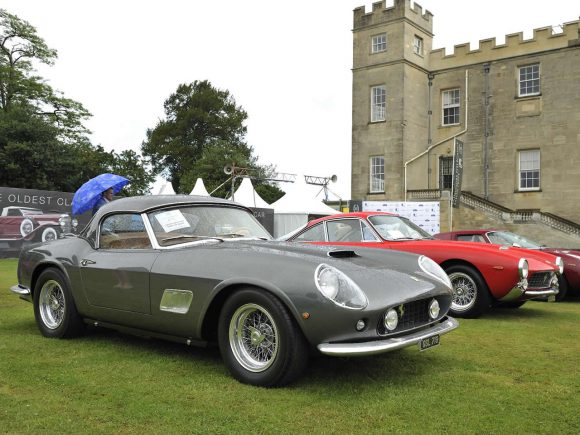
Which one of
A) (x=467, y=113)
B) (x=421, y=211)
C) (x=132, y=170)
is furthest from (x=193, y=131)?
(x=421, y=211)

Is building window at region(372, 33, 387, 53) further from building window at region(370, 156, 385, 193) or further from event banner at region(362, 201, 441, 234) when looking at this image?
event banner at region(362, 201, 441, 234)

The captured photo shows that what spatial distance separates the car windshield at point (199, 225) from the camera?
488 centimetres

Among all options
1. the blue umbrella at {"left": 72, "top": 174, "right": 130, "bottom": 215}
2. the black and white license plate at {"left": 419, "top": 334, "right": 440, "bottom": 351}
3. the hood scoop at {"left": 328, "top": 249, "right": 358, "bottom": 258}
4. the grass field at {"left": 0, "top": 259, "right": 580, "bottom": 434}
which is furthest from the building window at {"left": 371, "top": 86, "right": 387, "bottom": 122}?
the black and white license plate at {"left": 419, "top": 334, "right": 440, "bottom": 351}

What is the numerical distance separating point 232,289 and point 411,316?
136cm

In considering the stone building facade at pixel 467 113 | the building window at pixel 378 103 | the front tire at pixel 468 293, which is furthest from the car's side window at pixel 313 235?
the building window at pixel 378 103

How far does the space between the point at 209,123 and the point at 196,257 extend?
181 ft

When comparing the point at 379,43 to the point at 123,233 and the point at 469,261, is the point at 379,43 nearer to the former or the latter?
the point at 469,261

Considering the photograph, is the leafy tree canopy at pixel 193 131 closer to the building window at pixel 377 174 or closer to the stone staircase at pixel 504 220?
the building window at pixel 377 174

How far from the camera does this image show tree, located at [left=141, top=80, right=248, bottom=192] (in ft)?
188

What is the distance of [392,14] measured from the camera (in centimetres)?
2802

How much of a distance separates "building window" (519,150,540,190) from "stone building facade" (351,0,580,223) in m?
0.05

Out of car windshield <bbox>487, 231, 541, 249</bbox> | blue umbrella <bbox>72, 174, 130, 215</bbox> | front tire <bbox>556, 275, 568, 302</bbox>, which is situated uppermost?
blue umbrella <bbox>72, 174, 130, 215</bbox>

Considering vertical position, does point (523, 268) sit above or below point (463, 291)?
above

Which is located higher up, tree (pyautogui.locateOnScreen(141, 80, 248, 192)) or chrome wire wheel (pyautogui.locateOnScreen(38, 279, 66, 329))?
tree (pyautogui.locateOnScreen(141, 80, 248, 192))
